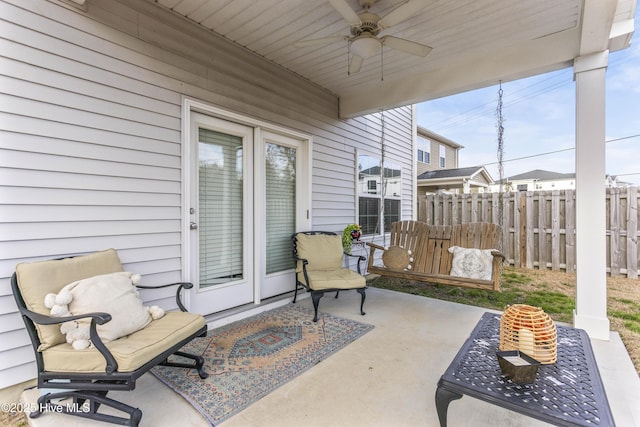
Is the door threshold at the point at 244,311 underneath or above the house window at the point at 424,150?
underneath

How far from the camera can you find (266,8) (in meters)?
2.74

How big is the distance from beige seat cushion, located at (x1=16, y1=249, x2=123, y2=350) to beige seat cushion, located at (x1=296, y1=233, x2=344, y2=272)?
2.24 meters

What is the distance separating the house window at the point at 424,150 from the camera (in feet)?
39.0

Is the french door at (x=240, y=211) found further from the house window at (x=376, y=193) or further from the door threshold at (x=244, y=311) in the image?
the house window at (x=376, y=193)

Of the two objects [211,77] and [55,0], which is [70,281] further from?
[211,77]

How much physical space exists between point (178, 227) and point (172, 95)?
1.24m

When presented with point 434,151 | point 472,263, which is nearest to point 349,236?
point 472,263

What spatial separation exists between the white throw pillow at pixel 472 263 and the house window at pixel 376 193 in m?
1.79

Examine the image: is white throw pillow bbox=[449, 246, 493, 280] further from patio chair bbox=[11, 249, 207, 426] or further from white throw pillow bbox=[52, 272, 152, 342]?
white throw pillow bbox=[52, 272, 152, 342]

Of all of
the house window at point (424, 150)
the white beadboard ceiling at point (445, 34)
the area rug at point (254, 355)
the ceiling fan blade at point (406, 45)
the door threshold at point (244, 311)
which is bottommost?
the area rug at point (254, 355)

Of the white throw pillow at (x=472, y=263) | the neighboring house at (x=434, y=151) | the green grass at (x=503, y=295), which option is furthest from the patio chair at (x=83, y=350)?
the neighboring house at (x=434, y=151)

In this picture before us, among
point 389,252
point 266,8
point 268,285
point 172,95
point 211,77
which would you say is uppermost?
point 266,8

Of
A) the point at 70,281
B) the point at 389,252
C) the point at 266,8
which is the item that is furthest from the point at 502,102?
the point at 70,281

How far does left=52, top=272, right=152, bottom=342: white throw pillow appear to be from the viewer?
182 cm
